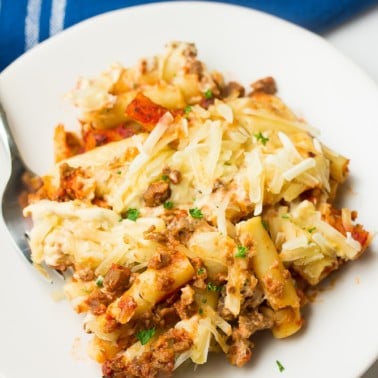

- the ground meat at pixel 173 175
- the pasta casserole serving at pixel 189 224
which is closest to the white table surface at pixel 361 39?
the pasta casserole serving at pixel 189 224

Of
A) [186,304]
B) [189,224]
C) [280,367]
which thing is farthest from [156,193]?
[280,367]

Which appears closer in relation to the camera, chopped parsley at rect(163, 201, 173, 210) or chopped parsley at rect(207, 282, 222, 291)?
chopped parsley at rect(207, 282, 222, 291)

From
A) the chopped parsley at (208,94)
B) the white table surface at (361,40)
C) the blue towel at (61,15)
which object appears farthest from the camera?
the blue towel at (61,15)

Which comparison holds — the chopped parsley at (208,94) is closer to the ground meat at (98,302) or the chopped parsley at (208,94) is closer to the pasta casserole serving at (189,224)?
the pasta casserole serving at (189,224)

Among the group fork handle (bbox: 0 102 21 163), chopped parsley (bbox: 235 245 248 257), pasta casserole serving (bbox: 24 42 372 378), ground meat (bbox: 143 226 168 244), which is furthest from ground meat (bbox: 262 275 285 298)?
fork handle (bbox: 0 102 21 163)

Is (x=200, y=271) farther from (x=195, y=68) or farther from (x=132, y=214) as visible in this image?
(x=195, y=68)

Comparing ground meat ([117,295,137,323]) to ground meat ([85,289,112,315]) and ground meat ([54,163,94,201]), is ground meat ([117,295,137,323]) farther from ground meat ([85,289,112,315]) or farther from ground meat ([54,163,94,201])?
ground meat ([54,163,94,201])
